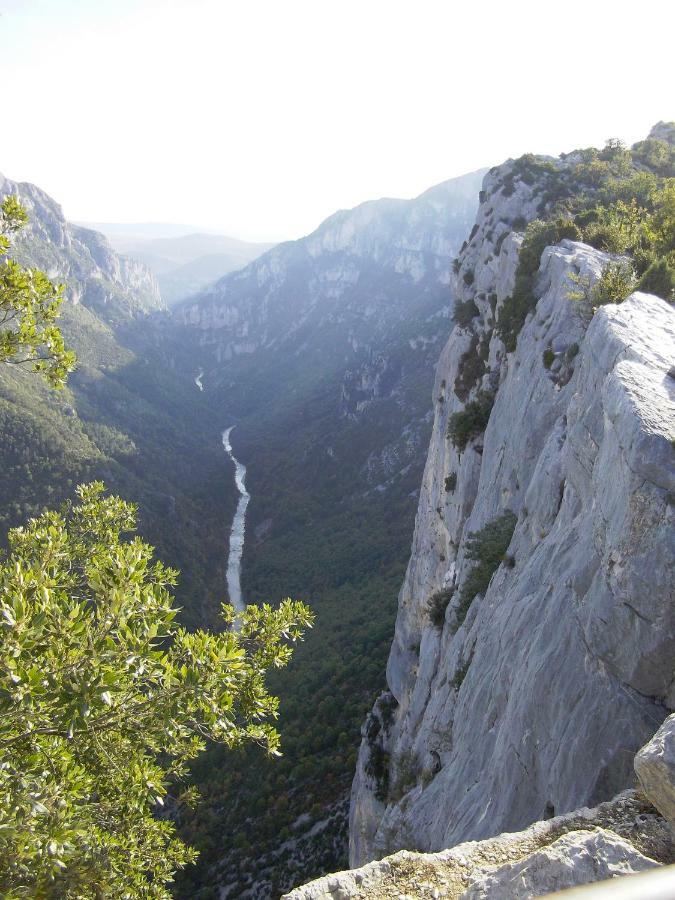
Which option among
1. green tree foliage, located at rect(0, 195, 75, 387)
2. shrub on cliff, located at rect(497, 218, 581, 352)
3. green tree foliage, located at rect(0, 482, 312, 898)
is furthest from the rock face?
green tree foliage, located at rect(0, 195, 75, 387)

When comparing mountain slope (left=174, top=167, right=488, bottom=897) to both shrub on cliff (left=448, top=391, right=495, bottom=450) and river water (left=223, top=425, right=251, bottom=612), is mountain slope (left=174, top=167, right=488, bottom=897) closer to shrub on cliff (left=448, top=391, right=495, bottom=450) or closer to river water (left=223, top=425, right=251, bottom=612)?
river water (left=223, top=425, right=251, bottom=612)

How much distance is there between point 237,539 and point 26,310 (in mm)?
121718

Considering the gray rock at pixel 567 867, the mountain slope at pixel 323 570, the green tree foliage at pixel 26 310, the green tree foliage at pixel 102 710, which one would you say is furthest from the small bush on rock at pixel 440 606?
the green tree foliage at pixel 26 310

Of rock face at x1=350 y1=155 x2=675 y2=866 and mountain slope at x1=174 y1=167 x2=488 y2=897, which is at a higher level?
rock face at x1=350 y1=155 x2=675 y2=866

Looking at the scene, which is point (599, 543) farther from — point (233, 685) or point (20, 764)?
point (20, 764)

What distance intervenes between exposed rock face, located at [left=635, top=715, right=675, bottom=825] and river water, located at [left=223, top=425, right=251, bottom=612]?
8642 centimetres

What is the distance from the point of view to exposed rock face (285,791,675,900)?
5.41m

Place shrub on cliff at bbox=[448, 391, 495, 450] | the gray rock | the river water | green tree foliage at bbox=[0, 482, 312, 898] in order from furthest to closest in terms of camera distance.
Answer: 1. the river water
2. shrub on cliff at bbox=[448, 391, 495, 450]
3. the gray rock
4. green tree foliage at bbox=[0, 482, 312, 898]

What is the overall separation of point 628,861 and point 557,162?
5608cm

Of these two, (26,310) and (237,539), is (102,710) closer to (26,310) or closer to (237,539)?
(26,310)

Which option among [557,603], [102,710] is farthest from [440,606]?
[102,710]

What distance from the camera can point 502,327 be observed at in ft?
86.9

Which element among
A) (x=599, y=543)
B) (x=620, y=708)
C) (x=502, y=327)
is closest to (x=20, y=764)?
(x=620, y=708)

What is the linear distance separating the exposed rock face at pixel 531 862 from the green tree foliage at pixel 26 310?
8.00 m
